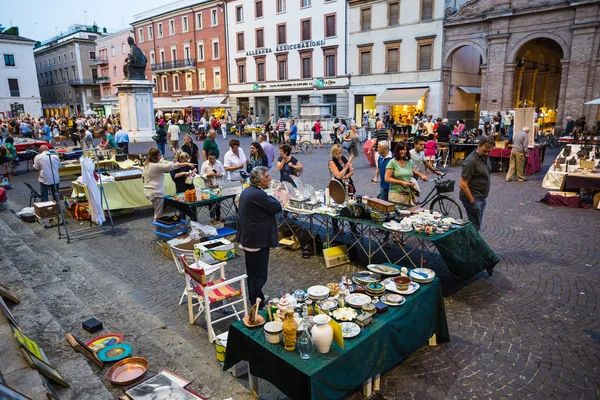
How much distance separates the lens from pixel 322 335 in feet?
10.3

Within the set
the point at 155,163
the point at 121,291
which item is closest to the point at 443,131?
the point at 155,163

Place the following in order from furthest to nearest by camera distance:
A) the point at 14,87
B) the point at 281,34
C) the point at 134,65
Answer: the point at 14,87, the point at 281,34, the point at 134,65

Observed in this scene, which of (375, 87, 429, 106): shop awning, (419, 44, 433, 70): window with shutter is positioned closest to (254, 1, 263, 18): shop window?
(375, 87, 429, 106): shop awning

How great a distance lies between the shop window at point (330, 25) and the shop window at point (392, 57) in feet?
16.4

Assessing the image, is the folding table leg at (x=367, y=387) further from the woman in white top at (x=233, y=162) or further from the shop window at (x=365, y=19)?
the shop window at (x=365, y=19)

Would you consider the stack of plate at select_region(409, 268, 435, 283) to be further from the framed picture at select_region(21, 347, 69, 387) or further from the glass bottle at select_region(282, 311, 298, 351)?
the framed picture at select_region(21, 347, 69, 387)

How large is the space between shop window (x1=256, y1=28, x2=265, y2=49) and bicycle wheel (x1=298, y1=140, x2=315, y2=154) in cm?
1969

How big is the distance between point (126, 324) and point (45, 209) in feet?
19.9

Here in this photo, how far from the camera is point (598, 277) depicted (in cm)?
583

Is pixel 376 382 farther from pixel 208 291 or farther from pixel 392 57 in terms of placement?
pixel 392 57

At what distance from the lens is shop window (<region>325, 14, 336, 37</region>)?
31891 millimetres

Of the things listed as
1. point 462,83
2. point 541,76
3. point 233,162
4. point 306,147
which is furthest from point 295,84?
point 233,162

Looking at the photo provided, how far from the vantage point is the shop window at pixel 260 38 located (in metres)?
37.0

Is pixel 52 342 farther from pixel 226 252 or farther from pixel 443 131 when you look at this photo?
pixel 443 131
